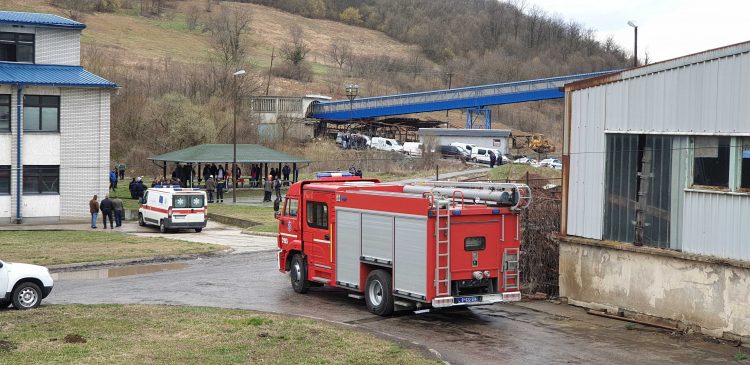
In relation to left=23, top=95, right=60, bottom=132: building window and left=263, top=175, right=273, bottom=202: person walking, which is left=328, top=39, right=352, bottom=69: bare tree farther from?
left=23, top=95, right=60, bottom=132: building window

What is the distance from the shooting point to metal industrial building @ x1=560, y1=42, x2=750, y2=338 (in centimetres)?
1738

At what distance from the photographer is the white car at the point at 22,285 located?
19.7 m

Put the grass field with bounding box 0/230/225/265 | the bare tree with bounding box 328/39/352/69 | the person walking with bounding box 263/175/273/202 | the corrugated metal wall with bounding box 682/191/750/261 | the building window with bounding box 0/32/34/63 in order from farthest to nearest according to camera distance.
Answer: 1. the bare tree with bounding box 328/39/352/69
2. the person walking with bounding box 263/175/273/202
3. the building window with bounding box 0/32/34/63
4. the grass field with bounding box 0/230/225/265
5. the corrugated metal wall with bounding box 682/191/750/261

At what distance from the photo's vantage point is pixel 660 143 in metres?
19.1

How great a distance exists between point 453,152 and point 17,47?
40.3 meters

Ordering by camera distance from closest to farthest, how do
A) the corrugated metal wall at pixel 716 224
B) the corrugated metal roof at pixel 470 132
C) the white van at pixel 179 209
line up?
the corrugated metal wall at pixel 716 224
the white van at pixel 179 209
the corrugated metal roof at pixel 470 132

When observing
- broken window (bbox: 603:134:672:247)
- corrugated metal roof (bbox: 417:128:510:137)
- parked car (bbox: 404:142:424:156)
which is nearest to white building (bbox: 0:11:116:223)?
broken window (bbox: 603:134:672:247)

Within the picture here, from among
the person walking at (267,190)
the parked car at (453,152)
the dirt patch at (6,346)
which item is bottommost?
the dirt patch at (6,346)

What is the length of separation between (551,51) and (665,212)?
14512 cm

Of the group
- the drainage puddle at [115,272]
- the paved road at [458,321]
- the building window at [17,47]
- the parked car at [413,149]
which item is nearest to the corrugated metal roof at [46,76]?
the building window at [17,47]

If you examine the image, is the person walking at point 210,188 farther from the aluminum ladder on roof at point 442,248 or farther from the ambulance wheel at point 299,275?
the aluminum ladder on roof at point 442,248

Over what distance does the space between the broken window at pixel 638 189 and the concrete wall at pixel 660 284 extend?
36 cm

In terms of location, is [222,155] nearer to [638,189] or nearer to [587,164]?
[587,164]

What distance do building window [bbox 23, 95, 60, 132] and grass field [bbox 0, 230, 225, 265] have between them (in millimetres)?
6306
